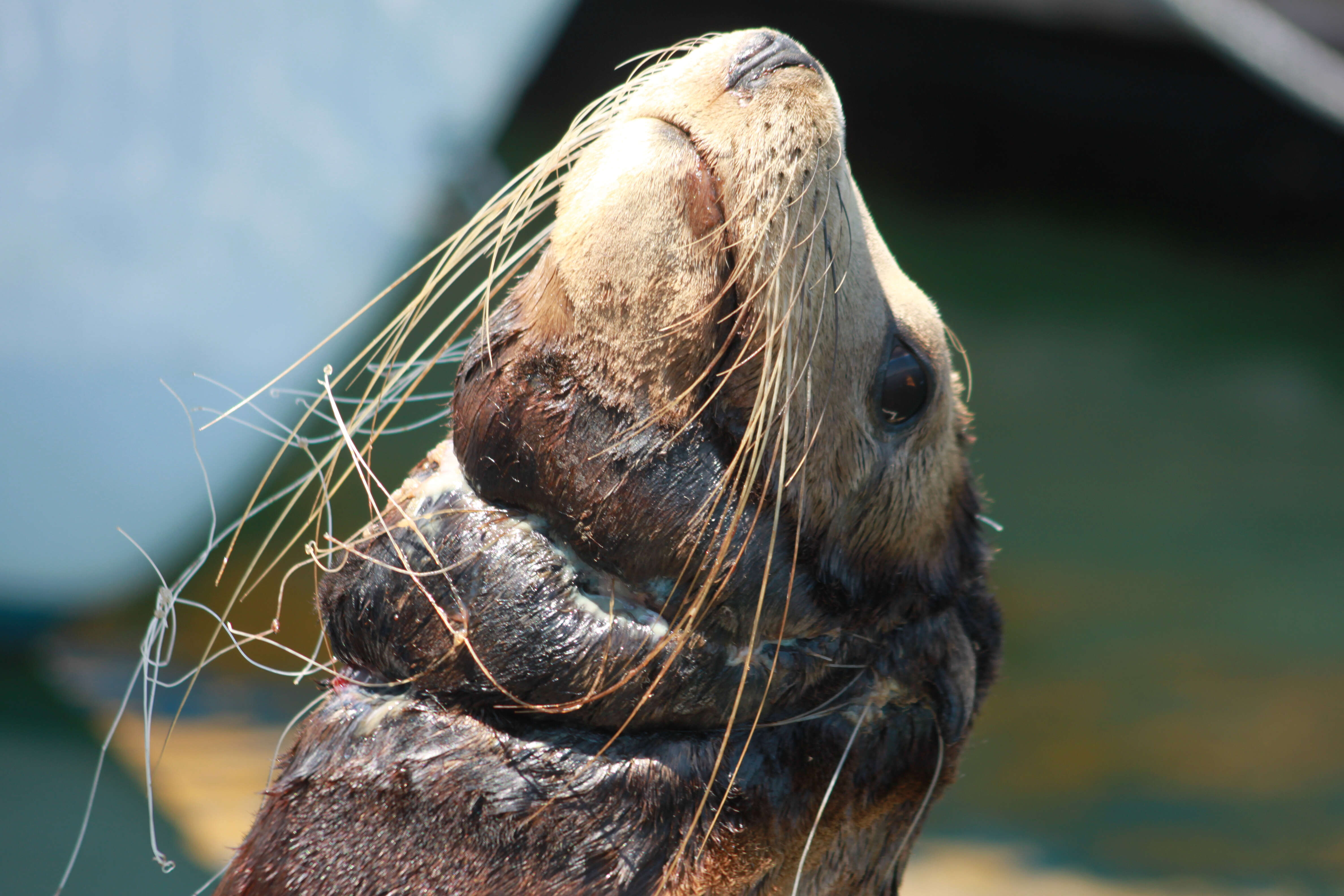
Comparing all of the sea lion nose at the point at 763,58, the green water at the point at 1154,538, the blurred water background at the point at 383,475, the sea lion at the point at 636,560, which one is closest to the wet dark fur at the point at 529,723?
the sea lion at the point at 636,560

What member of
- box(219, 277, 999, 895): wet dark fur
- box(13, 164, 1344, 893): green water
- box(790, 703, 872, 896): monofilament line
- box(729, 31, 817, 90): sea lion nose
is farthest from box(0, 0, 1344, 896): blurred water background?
box(729, 31, 817, 90): sea lion nose

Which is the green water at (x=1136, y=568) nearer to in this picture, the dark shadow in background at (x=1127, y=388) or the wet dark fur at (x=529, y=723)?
the dark shadow in background at (x=1127, y=388)

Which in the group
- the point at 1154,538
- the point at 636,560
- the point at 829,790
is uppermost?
the point at 636,560

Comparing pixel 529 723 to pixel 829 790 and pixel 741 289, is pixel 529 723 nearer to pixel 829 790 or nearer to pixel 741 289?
pixel 829 790

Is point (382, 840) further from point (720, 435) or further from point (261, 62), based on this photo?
point (261, 62)

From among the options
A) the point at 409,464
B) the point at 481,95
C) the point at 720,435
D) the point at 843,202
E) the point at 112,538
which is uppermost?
the point at 843,202

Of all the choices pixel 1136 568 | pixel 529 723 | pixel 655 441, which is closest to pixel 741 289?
pixel 655 441

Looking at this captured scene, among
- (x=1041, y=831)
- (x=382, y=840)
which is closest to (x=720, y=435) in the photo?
(x=382, y=840)
